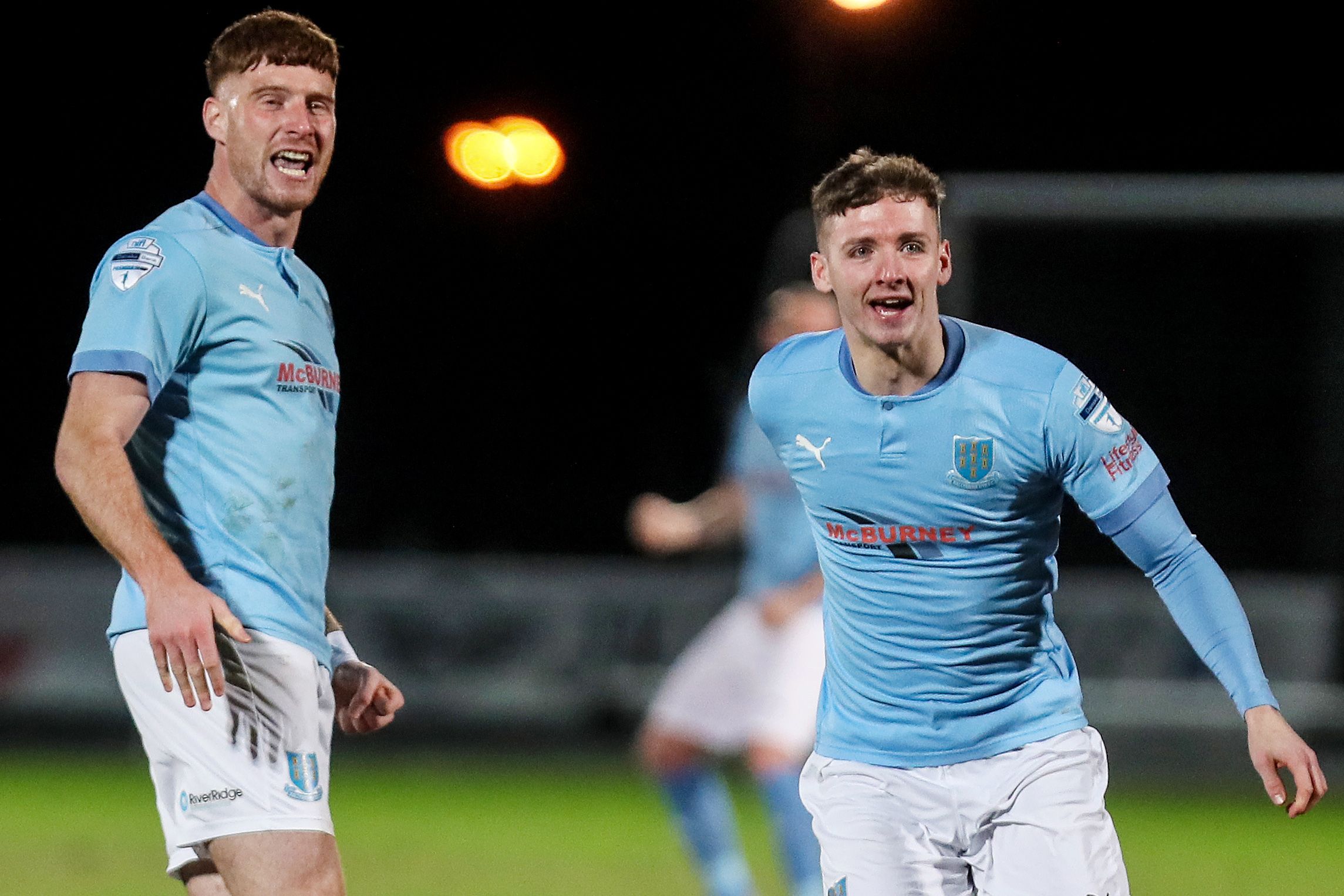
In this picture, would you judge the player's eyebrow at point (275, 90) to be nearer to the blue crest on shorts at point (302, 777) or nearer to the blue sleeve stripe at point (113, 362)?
the blue sleeve stripe at point (113, 362)

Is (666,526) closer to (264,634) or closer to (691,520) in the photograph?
(691,520)

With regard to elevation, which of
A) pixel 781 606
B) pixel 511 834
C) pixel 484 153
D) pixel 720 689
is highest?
pixel 484 153

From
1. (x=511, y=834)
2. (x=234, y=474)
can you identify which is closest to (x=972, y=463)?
(x=234, y=474)

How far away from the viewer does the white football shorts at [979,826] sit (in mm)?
2996

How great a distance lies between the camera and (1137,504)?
2.96 meters

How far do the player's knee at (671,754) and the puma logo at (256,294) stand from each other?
292 cm

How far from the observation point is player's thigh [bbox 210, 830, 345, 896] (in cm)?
279

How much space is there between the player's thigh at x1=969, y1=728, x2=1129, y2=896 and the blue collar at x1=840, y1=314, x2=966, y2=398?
657 mm

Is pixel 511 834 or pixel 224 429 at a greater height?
pixel 224 429

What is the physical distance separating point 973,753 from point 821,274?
2.97 ft

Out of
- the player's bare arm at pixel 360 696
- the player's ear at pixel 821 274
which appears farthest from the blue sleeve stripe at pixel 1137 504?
the player's bare arm at pixel 360 696

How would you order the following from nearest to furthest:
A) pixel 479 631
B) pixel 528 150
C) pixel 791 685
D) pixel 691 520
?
Result: 1. pixel 528 150
2. pixel 791 685
3. pixel 691 520
4. pixel 479 631

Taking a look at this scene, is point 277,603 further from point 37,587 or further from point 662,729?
point 37,587

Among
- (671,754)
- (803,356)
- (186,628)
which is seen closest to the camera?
(186,628)
